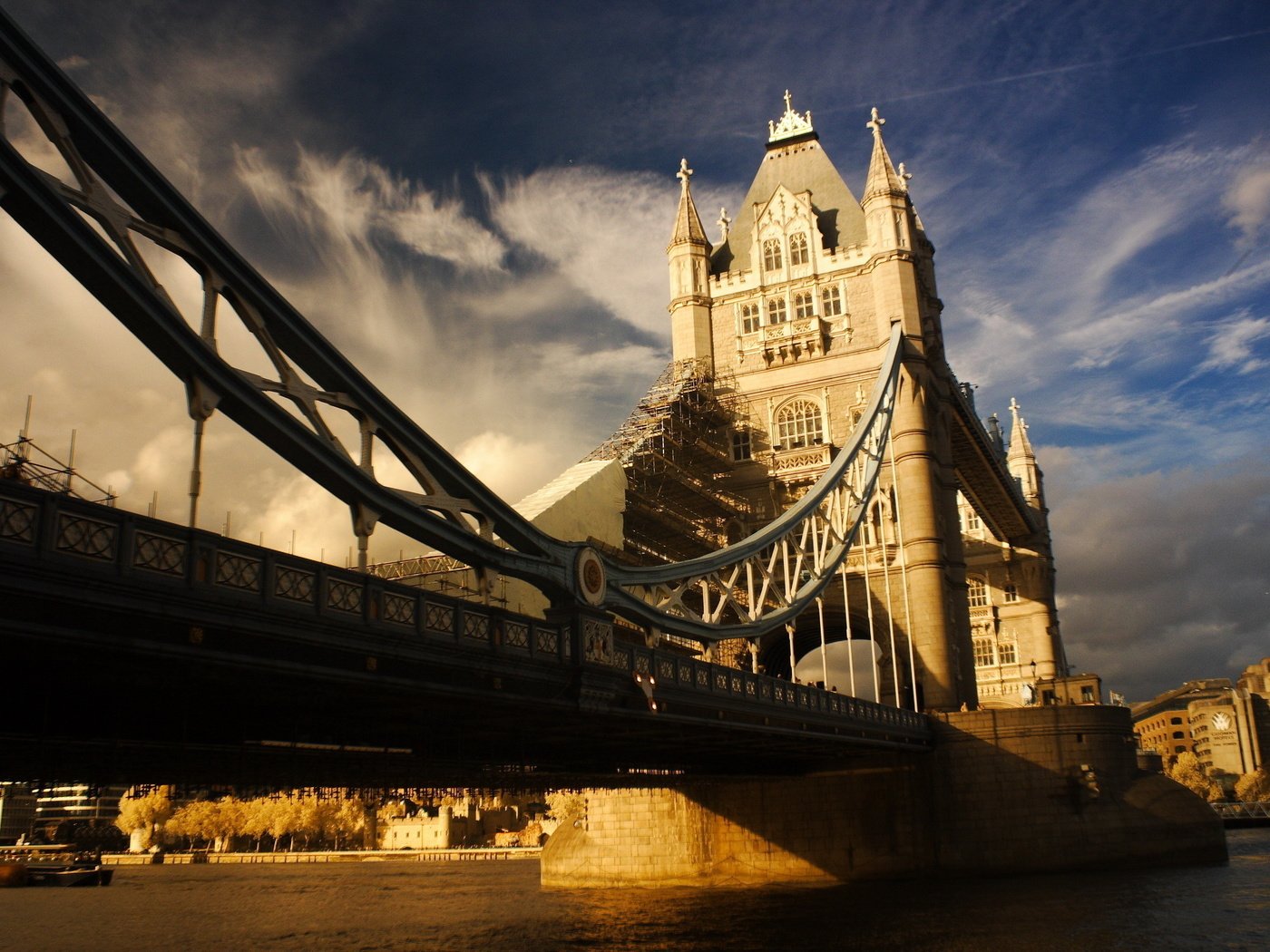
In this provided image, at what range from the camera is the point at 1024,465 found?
277 ft

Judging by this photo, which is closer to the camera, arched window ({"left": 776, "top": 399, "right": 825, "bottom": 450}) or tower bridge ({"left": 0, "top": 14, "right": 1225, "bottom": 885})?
tower bridge ({"left": 0, "top": 14, "right": 1225, "bottom": 885})

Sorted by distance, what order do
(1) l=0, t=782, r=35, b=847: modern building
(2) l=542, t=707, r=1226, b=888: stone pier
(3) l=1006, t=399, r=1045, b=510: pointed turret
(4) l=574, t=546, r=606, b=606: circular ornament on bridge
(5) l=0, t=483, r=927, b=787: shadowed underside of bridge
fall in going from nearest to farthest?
(5) l=0, t=483, r=927, b=787: shadowed underside of bridge → (4) l=574, t=546, r=606, b=606: circular ornament on bridge → (2) l=542, t=707, r=1226, b=888: stone pier → (3) l=1006, t=399, r=1045, b=510: pointed turret → (1) l=0, t=782, r=35, b=847: modern building

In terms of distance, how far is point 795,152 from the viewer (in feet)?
219

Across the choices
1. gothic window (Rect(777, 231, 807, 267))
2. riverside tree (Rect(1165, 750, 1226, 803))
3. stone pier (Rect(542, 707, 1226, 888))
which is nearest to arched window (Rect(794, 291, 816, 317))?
gothic window (Rect(777, 231, 807, 267))

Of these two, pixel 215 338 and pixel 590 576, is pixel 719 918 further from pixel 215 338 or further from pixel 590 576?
pixel 215 338

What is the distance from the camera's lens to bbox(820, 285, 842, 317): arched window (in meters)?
60.6

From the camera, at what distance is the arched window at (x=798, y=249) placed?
205 ft

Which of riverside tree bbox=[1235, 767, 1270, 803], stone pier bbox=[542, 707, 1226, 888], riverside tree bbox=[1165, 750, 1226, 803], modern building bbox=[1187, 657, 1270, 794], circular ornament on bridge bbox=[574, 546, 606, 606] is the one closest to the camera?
circular ornament on bridge bbox=[574, 546, 606, 606]

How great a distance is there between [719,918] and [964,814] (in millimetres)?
11857

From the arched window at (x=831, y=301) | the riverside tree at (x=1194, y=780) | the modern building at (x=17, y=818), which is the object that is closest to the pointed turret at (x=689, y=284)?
the arched window at (x=831, y=301)

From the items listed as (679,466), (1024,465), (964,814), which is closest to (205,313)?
(964,814)

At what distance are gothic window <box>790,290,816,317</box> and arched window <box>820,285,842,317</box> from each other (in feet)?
2.10

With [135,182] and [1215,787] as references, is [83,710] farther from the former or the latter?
[1215,787]

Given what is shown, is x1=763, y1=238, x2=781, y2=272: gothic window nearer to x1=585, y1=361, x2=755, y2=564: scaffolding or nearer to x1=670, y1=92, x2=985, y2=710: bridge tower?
x1=670, y1=92, x2=985, y2=710: bridge tower
